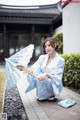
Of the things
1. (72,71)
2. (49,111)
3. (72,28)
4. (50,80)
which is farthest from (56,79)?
(72,28)

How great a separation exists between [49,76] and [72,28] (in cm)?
475

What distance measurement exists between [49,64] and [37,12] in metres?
20.4

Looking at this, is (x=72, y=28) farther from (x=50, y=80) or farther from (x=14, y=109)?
(x=14, y=109)

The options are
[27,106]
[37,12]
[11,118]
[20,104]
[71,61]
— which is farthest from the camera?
[37,12]

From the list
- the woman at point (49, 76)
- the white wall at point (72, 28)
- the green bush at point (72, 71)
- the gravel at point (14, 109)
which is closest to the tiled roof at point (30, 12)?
the white wall at point (72, 28)

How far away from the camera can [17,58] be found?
5.57 m

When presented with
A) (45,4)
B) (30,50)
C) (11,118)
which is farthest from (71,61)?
(45,4)

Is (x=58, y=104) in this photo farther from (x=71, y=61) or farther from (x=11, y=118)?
(x=71, y=61)

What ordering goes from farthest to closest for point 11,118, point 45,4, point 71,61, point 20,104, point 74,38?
point 45,4
point 74,38
point 71,61
point 20,104
point 11,118

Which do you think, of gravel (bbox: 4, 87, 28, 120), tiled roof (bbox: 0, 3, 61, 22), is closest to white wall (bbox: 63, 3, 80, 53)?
gravel (bbox: 4, 87, 28, 120)

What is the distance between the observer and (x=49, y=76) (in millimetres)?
5918

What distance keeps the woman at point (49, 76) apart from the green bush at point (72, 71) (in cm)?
170

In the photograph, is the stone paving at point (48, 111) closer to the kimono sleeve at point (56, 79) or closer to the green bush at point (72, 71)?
the kimono sleeve at point (56, 79)

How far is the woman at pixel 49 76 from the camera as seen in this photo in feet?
19.4
